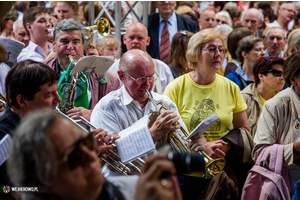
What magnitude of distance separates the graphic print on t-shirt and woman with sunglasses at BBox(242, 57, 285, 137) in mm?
721

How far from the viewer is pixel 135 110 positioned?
12.7 ft

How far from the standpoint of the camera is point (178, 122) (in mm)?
3830

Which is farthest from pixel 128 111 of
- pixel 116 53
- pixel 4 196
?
pixel 116 53

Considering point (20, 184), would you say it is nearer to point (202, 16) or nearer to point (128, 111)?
point (128, 111)

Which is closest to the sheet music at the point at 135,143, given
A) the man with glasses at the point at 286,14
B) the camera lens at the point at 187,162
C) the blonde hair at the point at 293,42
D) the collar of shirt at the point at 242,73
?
the camera lens at the point at 187,162

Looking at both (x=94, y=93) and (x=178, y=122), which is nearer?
(x=178, y=122)

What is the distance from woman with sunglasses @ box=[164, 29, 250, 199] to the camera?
4.44 m

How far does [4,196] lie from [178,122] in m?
1.59

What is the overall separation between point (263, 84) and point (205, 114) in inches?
44.7

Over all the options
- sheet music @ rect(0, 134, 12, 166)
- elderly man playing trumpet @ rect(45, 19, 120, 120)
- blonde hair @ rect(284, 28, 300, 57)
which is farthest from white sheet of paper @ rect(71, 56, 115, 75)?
blonde hair @ rect(284, 28, 300, 57)

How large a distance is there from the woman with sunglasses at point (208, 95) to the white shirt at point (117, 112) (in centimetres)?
66

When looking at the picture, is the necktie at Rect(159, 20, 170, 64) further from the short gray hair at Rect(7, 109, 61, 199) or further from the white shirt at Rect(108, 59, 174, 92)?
the short gray hair at Rect(7, 109, 61, 199)

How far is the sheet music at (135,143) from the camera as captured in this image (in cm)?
323

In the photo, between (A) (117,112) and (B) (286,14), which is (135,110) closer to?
(A) (117,112)
